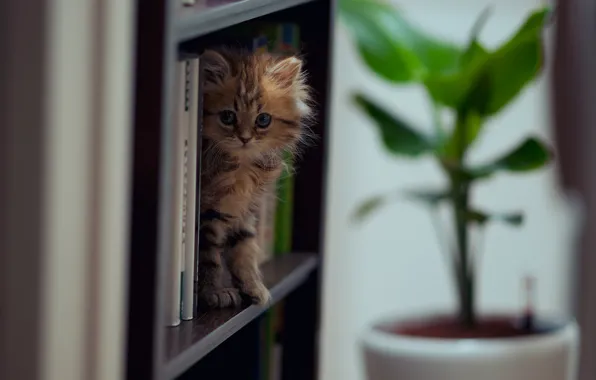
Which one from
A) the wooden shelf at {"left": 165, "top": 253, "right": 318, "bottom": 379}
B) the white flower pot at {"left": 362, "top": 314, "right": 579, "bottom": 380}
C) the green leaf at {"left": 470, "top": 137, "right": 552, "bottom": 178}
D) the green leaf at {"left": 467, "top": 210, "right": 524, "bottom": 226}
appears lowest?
the white flower pot at {"left": 362, "top": 314, "right": 579, "bottom": 380}

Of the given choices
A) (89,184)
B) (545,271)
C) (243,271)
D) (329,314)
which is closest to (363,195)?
(329,314)

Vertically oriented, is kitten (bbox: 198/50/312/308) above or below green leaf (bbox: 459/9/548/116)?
below

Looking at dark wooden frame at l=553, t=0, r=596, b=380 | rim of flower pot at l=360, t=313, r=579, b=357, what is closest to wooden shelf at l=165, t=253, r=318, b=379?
rim of flower pot at l=360, t=313, r=579, b=357

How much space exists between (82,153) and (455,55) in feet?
3.15

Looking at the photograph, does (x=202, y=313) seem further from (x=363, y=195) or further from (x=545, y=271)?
(x=545, y=271)

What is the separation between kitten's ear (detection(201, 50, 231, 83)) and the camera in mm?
777

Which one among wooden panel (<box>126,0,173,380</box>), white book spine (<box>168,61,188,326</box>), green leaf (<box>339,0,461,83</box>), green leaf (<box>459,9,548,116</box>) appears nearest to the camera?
wooden panel (<box>126,0,173,380</box>)

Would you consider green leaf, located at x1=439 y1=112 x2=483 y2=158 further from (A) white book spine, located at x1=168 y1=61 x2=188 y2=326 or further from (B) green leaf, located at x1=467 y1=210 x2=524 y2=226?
(A) white book spine, located at x1=168 y1=61 x2=188 y2=326

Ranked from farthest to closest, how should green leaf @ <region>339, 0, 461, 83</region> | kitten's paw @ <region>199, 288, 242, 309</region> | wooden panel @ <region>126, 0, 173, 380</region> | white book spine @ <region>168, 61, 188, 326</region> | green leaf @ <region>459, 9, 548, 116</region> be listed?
green leaf @ <region>339, 0, 461, 83</region>
green leaf @ <region>459, 9, 548, 116</region>
kitten's paw @ <region>199, 288, 242, 309</region>
white book spine @ <region>168, 61, 188, 326</region>
wooden panel @ <region>126, 0, 173, 380</region>

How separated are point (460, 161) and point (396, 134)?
123 millimetres

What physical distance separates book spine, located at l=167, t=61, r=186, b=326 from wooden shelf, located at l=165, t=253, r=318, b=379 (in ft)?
0.08

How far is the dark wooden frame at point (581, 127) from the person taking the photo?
158cm

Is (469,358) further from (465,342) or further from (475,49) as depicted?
(475,49)

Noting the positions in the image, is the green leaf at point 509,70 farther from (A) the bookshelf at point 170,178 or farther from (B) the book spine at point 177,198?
(B) the book spine at point 177,198
